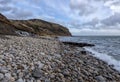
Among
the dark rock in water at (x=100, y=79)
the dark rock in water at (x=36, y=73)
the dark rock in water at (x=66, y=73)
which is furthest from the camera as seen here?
the dark rock in water at (x=66, y=73)

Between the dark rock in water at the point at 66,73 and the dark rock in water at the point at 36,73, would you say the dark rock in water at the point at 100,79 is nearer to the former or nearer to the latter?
the dark rock in water at the point at 66,73

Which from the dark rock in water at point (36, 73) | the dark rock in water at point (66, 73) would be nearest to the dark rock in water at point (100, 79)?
the dark rock in water at point (66, 73)

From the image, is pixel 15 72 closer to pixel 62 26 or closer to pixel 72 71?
pixel 72 71

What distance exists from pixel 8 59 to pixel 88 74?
382 centimetres

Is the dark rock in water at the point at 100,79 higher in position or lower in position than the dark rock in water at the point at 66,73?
lower

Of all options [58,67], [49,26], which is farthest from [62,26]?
[58,67]

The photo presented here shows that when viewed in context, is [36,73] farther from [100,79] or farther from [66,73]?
[100,79]

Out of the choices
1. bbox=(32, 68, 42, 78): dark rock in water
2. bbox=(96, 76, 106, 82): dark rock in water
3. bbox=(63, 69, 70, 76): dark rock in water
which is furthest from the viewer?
bbox=(63, 69, 70, 76): dark rock in water

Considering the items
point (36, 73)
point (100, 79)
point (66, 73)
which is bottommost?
point (100, 79)

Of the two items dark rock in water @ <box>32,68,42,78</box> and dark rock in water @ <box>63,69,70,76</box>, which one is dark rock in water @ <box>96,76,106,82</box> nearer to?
dark rock in water @ <box>63,69,70,76</box>

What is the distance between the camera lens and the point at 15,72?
8.11 meters

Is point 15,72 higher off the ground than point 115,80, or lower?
higher

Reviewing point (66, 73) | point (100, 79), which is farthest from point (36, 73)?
point (100, 79)

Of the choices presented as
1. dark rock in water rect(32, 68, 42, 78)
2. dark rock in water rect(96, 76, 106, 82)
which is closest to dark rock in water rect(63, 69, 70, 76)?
dark rock in water rect(32, 68, 42, 78)
